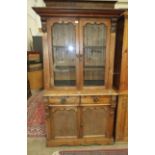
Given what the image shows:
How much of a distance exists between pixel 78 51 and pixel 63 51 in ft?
0.61

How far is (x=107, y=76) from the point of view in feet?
6.77

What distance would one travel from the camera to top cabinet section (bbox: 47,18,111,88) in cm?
196

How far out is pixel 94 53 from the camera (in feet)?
6.84

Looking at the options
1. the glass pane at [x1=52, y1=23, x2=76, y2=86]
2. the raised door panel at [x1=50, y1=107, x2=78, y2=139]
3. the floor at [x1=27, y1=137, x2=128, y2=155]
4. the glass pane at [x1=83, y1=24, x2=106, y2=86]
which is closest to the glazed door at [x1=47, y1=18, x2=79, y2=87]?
the glass pane at [x1=52, y1=23, x2=76, y2=86]

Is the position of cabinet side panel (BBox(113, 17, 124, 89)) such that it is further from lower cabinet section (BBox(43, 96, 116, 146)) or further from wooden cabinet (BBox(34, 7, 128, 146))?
lower cabinet section (BBox(43, 96, 116, 146))

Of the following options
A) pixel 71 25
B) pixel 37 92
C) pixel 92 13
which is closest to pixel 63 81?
pixel 71 25

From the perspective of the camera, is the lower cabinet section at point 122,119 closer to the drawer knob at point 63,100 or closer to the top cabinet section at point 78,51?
the top cabinet section at point 78,51

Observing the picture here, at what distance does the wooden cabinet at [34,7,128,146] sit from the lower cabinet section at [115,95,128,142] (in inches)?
2.5

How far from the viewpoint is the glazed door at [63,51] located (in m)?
1.96

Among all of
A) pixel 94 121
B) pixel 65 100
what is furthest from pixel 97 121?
pixel 65 100

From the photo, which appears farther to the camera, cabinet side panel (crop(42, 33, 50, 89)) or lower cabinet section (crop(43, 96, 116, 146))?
lower cabinet section (crop(43, 96, 116, 146))
